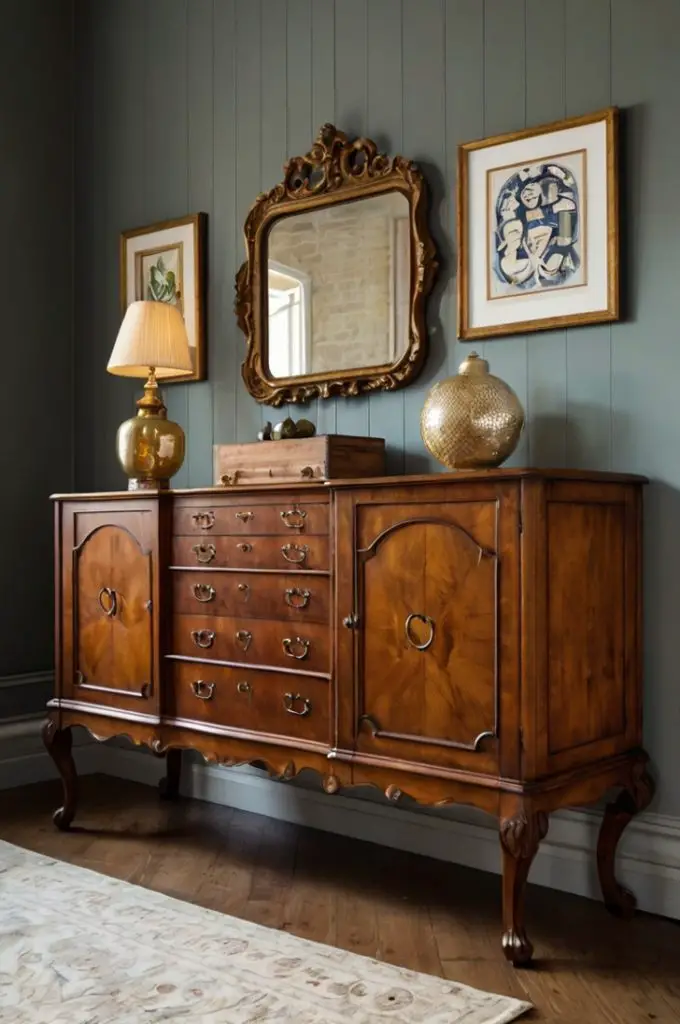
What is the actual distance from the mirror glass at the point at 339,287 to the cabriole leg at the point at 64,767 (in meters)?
1.27

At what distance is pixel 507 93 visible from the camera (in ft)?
9.05

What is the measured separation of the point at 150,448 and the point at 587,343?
1316 millimetres

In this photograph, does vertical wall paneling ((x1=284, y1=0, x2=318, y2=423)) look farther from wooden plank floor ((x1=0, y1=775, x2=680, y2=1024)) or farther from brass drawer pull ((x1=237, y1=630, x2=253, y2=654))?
wooden plank floor ((x1=0, y1=775, x2=680, y2=1024))

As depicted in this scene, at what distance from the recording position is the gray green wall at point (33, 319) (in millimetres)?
3811


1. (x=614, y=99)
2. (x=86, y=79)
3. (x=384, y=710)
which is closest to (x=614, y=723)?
(x=384, y=710)

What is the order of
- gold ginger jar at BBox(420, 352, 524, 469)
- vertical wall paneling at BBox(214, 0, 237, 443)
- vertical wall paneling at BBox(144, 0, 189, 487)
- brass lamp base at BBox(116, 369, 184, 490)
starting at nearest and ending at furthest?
gold ginger jar at BBox(420, 352, 524, 469), brass lamp base at BBox(116, 369, 184, 490), vertical wall paneling at BBox(214, 0, 237, 443), vertical wall paneling at BBox(144, 0, 189, 487)

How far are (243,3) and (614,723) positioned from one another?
2.51 m

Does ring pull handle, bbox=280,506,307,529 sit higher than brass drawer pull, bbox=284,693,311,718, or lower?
higher

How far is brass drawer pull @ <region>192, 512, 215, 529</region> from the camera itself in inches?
111

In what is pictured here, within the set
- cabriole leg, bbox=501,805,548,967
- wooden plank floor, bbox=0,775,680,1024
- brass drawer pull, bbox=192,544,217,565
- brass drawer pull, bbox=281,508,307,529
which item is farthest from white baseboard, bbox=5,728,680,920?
brass drawer pull, bbox=281,508,307,529

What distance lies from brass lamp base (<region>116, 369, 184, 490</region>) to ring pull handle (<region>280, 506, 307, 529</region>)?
2.19 ft

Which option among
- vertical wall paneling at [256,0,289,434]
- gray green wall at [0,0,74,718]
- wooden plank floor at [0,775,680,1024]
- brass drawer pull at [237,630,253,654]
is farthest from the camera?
gray green wall at [0,0,74,718]

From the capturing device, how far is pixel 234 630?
2.76m

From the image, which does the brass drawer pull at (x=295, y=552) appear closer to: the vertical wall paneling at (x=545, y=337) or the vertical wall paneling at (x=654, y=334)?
the vertical wall paneling at (x=545, y=337)
